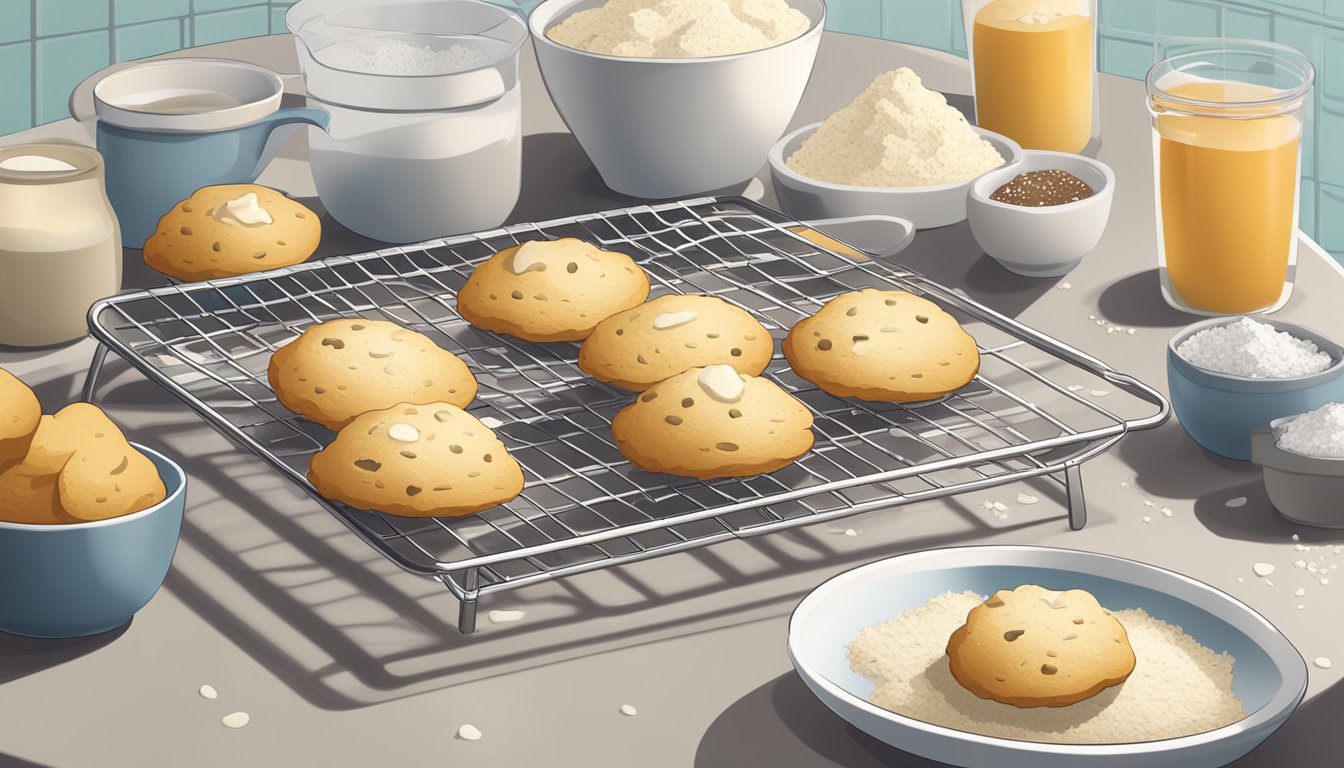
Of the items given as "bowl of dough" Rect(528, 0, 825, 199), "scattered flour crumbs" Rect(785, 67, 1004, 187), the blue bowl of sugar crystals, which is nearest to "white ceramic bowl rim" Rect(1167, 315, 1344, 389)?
the blue bowl of sugar crystals

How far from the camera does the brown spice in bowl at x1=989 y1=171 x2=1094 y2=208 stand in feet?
4.77

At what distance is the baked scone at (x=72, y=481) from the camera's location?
3.06ft

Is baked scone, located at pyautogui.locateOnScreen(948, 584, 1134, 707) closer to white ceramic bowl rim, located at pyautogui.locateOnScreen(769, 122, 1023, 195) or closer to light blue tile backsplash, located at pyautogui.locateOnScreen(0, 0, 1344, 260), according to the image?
white ceramic bowl rim, located at pyautogui.locateOnScreen(769, 122, 1023, 195)

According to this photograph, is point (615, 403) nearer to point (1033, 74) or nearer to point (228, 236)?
point (228, 236)

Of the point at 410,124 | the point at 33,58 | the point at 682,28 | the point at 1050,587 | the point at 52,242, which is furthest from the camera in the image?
the point at 33,58

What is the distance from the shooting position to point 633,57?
150 centimetres

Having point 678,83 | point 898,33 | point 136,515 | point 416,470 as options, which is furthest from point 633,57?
point 898,33

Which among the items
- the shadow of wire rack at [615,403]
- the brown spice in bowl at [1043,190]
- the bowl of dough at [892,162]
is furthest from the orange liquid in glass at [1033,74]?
the shadow of wire rack at [615,403]

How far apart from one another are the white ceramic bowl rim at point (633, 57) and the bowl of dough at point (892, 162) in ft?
0.28

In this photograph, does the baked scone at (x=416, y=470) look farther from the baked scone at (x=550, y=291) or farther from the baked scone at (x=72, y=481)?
the baked scone at (x=550, y=291)

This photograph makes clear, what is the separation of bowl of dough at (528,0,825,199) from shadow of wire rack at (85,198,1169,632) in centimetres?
6

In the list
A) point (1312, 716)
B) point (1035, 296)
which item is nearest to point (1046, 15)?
point (1035, 296)

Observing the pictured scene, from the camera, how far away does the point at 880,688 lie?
0.88m

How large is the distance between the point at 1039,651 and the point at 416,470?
0.37m
